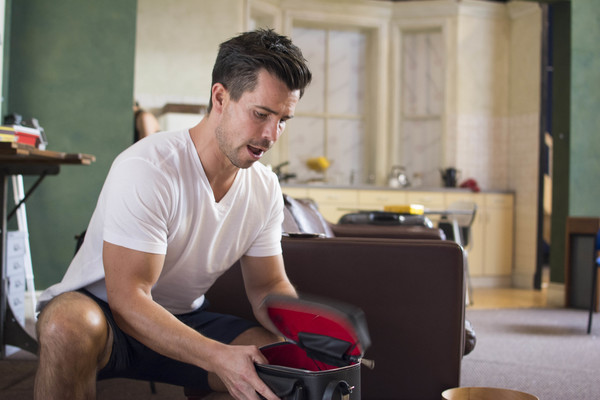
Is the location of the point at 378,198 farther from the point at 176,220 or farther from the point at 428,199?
the point at 176,220

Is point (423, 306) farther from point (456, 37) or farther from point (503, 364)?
point (456, 37)

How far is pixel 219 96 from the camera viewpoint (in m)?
1.45

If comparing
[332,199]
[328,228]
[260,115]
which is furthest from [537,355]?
[332,199]

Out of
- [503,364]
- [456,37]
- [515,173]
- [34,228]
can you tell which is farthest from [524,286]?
[34,228]

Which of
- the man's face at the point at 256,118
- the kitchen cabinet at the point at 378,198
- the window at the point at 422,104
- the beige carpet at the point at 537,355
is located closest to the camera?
the man's face at the point at 256,118

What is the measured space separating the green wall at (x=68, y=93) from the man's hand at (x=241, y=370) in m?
3.05

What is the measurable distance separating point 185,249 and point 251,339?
0.27m

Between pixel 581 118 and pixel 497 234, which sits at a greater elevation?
pixel 581 118

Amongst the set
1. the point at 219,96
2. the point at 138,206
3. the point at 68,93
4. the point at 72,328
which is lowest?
the point at 72,328

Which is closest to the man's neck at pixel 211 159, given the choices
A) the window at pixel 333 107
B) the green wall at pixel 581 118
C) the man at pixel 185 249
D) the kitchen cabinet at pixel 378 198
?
the man at pixel 185 249

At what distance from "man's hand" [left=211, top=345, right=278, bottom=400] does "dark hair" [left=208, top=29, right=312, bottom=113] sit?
0.56m

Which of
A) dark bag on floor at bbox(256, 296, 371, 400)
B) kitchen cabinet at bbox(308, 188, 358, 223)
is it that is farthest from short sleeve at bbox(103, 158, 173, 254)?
kitchen cabinet at bbox(308, 188, 358, 223)

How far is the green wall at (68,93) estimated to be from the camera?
391 centimetres

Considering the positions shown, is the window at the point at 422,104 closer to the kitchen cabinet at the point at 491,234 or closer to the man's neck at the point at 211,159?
the kitchen cabinet at the point at 491,234
